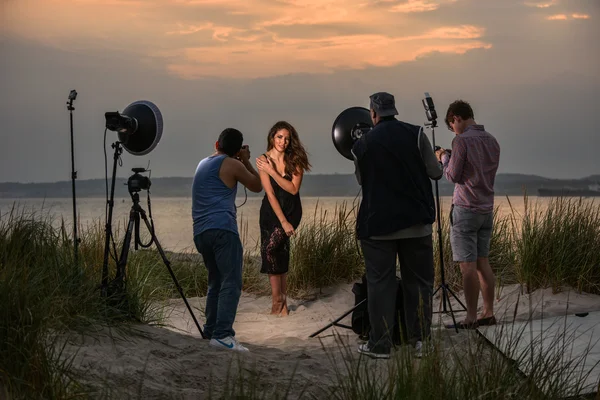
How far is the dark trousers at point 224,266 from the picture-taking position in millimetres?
5668

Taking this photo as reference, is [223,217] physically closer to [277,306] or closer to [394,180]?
[394,180]

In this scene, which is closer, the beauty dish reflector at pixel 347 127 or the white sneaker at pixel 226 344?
the white sneaker at pixel 226 344

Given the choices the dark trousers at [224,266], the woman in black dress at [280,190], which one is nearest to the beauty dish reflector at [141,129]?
the dark trousers at [224,266]

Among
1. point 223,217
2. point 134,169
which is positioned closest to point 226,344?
point 223,217

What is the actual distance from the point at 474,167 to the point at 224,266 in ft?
7.13

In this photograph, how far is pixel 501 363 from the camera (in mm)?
3965

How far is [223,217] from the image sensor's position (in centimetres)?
564

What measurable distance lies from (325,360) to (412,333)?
69 cm

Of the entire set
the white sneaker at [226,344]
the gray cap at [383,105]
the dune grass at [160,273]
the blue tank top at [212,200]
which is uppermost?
the gray cap at [383,105]

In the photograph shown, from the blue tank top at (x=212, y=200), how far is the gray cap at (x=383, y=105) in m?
1.20

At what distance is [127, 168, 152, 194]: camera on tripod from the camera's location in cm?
601

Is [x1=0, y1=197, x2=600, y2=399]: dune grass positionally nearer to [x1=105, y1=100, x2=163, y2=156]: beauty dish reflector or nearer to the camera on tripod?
the camera on tripod

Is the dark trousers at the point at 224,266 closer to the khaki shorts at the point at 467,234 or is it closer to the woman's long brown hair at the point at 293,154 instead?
the woman's long brown hair at the point at 293,154

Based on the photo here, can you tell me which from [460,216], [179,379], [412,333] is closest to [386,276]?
[412,333]
